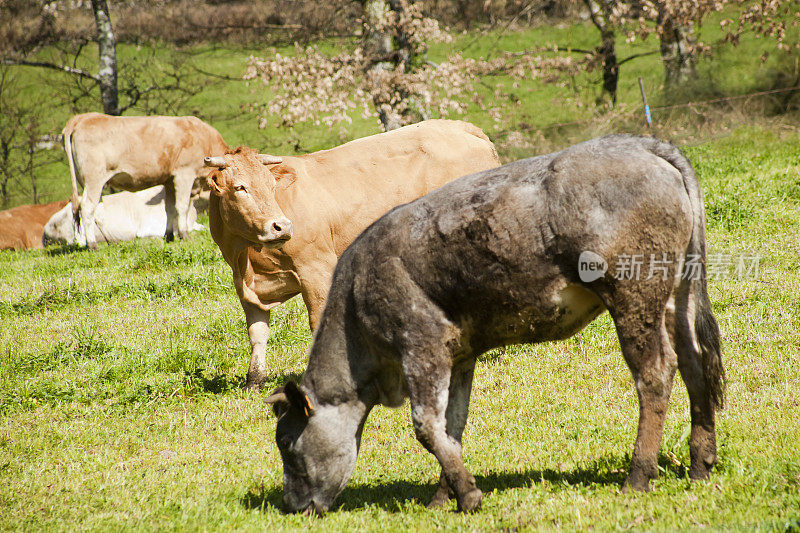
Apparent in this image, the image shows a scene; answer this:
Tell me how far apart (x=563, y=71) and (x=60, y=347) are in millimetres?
16600

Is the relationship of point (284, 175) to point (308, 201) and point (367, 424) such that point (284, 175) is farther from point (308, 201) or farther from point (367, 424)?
point (367, 424)

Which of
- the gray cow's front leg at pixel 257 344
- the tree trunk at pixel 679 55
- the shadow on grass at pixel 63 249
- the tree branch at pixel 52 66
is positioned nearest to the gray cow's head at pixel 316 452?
the gray cow's front leg at pixel 257 344

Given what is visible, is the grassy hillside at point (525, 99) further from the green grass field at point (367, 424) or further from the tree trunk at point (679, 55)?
the green grass field at point (367, 424)

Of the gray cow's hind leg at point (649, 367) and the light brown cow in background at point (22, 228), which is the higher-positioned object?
the gray cow's hind leg at point (649, 367)

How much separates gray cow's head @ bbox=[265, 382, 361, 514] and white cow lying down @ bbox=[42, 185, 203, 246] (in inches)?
464

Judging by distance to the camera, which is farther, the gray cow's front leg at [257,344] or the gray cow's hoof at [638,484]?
the gray cow's front leg at [257,344]

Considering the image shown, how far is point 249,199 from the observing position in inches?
265

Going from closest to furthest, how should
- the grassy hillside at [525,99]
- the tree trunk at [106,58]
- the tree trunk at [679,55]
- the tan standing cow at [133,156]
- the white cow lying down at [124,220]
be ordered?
the tan standing cow at [133,156]
the white cow lying down at [124,220]
the grassy hillside at [525,99]
the tree trunk at [679,55]
the tree trunk at [106,58]

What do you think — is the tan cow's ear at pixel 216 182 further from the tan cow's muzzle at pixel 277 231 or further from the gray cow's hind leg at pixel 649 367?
the gray cow's hind leg at pixel 649 367

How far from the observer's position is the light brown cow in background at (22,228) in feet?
57.5

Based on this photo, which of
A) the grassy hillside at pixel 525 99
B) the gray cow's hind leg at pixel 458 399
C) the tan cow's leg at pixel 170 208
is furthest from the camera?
the grassy hillside at pixel 525 99

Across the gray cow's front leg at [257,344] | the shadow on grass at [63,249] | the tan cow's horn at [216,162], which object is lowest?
the shadow on grass at [63,249]

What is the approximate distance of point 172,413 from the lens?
287 inches

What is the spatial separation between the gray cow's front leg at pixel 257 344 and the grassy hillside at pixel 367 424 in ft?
0.69
